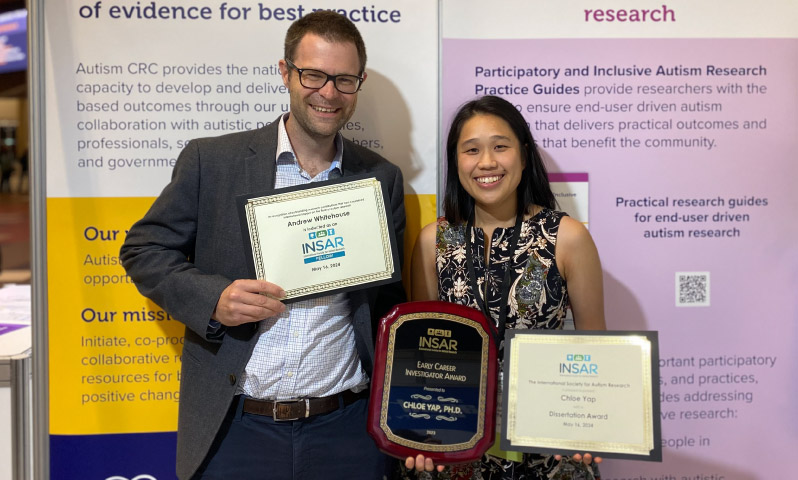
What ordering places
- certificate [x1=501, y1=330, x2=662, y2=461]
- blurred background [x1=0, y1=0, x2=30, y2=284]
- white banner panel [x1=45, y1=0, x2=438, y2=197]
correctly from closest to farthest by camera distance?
certificate [x1=501, y1=330, x2=662, y2=461] → white banner panel [x1=45, y1=0, x2=438, y2=197] → blurred background [x1=0, y1=0, x2=30, y2=284]

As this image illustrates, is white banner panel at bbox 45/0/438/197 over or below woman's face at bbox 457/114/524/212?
over

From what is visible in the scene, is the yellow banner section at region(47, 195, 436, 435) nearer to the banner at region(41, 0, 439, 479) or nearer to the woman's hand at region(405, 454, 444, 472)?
the banner at region(41, 0, 439, 479)

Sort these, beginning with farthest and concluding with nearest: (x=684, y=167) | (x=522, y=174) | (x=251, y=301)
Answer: (x=684, y=167) < (x=522, y=174) < (x=251, y=301)

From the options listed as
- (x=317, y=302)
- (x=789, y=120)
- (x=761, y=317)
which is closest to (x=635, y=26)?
(x=789, y=120)

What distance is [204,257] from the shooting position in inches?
80.9

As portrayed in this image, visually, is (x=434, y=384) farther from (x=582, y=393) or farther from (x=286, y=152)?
(x=286, y=152)

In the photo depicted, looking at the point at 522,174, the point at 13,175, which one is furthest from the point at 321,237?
the point at 13,175

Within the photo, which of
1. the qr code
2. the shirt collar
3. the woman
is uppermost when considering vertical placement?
the shirt collar

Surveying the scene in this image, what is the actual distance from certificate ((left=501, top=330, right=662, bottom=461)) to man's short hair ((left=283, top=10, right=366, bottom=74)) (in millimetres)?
1028

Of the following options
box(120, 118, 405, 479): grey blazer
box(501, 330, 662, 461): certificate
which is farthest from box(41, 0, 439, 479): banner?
box(501, 330, 662, 461): certificate

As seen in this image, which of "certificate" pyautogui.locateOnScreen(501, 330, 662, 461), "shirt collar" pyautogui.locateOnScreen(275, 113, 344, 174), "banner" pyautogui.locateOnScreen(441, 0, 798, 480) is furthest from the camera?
"banner" pyautogui.locateOnScreen(441, 0, 798, 480)

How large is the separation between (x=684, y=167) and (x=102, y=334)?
98.3 inches

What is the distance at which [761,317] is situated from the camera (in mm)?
A: 2785

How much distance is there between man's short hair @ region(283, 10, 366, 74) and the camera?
6.45 feet
